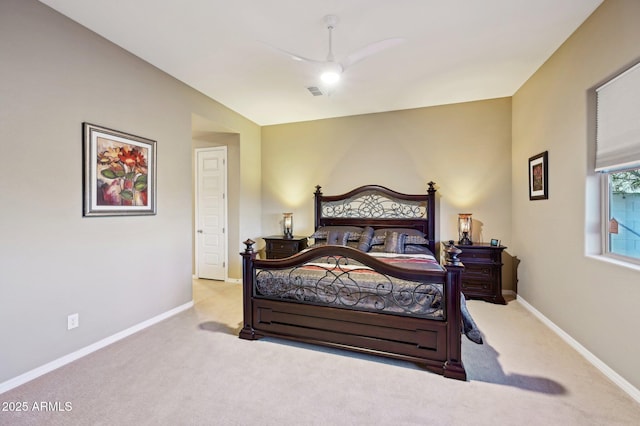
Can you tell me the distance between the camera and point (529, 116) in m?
3.63

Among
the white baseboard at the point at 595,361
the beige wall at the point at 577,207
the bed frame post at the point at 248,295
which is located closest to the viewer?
the white baseboard at the point at 595,361

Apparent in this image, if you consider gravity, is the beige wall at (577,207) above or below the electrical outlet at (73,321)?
above

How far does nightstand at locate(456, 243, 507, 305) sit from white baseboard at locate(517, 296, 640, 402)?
54cm

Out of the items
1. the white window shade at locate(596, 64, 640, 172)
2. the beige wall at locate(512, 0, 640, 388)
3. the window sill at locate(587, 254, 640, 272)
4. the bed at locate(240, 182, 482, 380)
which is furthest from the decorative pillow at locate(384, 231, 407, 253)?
the white window shade at locate(596, 64, 640, 172)

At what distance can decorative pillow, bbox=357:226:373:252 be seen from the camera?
4.09m

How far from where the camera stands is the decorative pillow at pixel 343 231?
4.42 metres

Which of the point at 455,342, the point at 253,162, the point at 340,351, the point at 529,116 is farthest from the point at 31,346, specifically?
A: the point at 529,116

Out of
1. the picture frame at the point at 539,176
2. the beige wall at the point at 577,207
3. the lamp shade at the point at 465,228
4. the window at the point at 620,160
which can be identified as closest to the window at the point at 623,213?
the window at the point at 620,160

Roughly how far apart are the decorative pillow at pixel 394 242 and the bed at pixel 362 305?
573mm

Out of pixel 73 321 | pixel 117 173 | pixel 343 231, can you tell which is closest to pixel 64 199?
pixel 117 173

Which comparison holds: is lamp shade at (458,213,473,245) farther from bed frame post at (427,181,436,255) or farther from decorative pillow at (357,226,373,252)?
decorative pillow at (357,226,373,252)

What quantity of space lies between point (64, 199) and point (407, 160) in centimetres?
444

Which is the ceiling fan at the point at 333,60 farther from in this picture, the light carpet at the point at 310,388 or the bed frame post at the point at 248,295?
the light carpet at the point at 310,388

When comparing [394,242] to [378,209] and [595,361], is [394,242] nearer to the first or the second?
[378,209]
